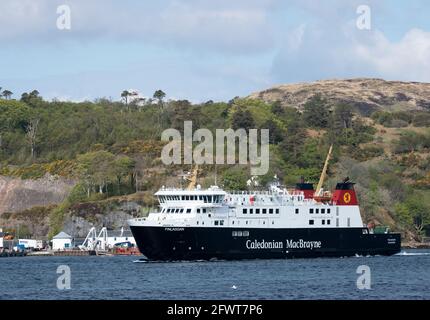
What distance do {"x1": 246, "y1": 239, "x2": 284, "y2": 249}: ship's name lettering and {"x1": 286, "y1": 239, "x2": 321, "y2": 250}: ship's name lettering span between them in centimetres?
79

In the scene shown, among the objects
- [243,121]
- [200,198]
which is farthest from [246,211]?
[243,121]

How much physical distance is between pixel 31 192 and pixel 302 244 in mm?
73901

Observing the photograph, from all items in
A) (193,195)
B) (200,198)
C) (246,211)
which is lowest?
(246,211)

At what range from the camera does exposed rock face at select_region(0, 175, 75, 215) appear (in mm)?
140000

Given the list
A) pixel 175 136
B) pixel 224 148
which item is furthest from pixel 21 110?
pixel 224 148

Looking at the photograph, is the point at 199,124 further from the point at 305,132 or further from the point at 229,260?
the point at 229,260

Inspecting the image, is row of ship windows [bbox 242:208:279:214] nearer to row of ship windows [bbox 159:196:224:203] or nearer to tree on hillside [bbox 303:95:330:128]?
row of ship windows [bbox 159:196:224:203]

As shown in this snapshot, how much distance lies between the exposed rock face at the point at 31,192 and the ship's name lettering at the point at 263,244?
69996 millimetres

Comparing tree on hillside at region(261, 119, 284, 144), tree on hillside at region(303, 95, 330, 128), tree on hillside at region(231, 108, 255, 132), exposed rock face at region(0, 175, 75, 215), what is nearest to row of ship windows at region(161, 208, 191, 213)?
exposed rock face at region(0, 175, 75, 215)

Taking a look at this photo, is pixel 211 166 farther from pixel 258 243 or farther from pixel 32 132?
pixel 258 243

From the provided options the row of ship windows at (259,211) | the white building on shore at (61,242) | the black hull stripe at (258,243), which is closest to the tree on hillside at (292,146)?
the white building on shore at (61,242)

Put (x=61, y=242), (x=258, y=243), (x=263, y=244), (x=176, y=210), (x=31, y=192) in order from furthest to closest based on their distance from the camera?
(x=31, y=192) < (x=61, y=242) < (x=263, y=244) < (x=258, y=243) < (x=176, y=210)

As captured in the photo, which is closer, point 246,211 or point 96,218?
point 246,211

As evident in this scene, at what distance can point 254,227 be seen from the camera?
243 feet
